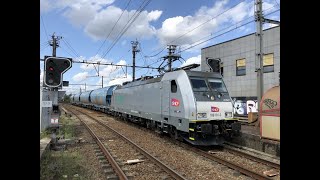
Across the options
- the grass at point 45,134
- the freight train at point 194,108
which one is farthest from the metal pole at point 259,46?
the grass at point 45,134

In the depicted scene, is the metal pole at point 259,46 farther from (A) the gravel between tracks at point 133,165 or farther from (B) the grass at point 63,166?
(B) the grass at point 63,166

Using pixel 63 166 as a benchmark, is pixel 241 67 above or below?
above

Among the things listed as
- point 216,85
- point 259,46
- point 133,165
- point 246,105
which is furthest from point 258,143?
point 246,105

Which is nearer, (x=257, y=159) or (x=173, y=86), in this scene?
(x=257, y=159)

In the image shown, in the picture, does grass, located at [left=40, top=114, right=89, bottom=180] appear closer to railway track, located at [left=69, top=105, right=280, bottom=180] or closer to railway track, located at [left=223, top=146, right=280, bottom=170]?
railway track, located at [left=69, top=105, right=280, bottom=180]

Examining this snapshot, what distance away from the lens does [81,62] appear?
3238cm

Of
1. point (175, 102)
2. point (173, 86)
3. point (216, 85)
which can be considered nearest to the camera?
point (175, 102)

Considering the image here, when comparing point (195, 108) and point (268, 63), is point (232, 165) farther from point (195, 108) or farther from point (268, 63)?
point (268, 63)

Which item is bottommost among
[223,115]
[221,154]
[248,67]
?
[221,154]

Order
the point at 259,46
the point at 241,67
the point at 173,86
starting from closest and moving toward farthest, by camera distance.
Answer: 1. the point at 173,86
2. the point at 259,46
3. the point at 241,67
